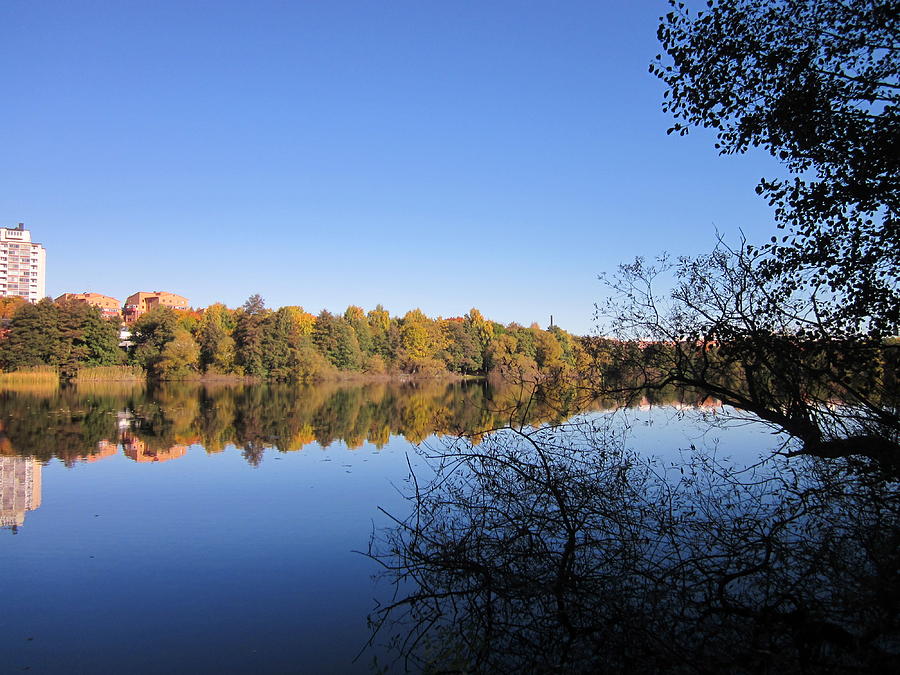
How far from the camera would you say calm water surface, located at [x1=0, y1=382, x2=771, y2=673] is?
5.13m

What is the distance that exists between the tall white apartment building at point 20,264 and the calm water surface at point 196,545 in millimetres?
138314

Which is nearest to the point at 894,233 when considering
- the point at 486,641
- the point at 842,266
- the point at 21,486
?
the point at 842,266

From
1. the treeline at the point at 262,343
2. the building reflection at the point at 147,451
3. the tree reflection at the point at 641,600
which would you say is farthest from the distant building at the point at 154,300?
the tree reflection at the point at 641,600

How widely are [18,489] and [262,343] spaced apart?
156 feet

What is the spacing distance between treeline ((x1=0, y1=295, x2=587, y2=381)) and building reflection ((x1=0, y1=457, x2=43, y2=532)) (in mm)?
27945

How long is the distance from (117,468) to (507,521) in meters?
9.81

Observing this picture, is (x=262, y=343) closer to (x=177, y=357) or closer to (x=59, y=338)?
(x=177, y=357)

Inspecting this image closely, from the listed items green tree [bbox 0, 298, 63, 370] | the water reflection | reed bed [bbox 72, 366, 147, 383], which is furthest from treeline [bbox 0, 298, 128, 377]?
the water reflection

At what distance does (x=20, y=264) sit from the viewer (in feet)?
442

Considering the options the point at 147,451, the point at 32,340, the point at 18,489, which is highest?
the point at 32,340

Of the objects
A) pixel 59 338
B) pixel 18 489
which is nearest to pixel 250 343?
pixel 59 338

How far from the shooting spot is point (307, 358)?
57125mm

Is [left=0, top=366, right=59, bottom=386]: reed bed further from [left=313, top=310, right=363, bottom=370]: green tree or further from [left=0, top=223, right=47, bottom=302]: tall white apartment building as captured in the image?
[left=0, top=223, right=47, bottom=302]: tall white apartment building

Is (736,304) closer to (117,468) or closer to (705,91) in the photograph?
(705,91)
